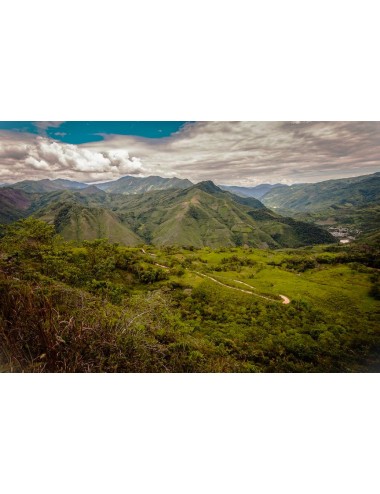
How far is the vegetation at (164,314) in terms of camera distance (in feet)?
10.5

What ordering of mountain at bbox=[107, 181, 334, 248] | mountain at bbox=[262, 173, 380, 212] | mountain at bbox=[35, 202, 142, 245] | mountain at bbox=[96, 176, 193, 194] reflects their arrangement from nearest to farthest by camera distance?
mountain at bbox=[96, 176, 193, 194], mountain at bbox=[35, 202, 142, 245], mountain at bbox=[107, 181, 334, 248], mountain at bbox=[262, 173, 380, 212]

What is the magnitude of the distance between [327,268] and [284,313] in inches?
129

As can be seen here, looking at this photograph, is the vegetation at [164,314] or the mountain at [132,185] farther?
the mountain at [132,185]

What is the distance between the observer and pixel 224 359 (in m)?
4.15

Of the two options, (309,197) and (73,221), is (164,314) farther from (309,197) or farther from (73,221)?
(309,197)

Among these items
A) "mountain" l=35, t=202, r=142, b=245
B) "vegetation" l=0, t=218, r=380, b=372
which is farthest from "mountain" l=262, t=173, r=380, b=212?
"vegetation" l=0, t=218, r=380, b=372

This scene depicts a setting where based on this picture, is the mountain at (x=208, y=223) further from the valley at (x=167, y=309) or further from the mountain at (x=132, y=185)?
the valley at (x=167, y=309)

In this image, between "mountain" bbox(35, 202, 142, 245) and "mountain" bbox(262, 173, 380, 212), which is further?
"mountain" bbox(262, 173, 380, 212)

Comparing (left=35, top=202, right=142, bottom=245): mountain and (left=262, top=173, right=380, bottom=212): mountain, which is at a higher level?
(left=35, top=202, right=142, bottom=245): mountain

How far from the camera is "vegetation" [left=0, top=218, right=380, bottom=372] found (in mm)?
3211

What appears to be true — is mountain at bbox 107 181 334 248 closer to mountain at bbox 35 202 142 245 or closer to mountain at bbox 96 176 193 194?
mountain at bbox 96 176 193 194

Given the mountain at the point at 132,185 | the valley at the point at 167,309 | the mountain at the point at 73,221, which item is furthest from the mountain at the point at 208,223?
the valley at the point at 167,309

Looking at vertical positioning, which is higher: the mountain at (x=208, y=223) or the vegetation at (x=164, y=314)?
the vegetation at (x=164, y=314)

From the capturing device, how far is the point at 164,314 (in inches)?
192
